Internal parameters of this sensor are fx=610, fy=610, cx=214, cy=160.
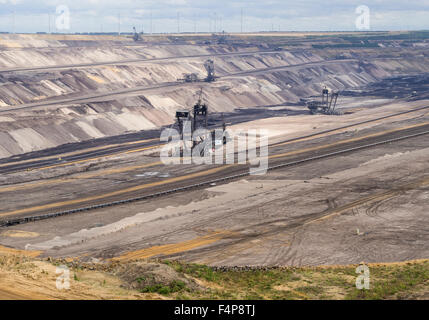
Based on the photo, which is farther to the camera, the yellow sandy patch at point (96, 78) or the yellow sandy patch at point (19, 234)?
the yellow sandy patch at point (96, 78)

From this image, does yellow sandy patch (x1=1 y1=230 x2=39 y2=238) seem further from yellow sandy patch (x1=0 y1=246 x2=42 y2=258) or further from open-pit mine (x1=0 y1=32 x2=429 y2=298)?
yellow sandy patch (x1=0 y1=246 x2=42 y2=258)

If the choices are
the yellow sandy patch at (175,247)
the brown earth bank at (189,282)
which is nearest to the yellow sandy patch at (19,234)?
the yellow sandy patch at (175,247)

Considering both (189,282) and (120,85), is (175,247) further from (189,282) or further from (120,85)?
(120,85)

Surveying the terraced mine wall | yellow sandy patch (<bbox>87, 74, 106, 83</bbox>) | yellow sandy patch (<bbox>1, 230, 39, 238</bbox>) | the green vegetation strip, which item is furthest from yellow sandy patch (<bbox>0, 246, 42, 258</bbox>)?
yellow sandy patch (<bbox>87, 74, 106, 83</bbox>)

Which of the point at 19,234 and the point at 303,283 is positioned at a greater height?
the point at 303,283

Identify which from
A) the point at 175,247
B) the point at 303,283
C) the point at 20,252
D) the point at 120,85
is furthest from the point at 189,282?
the point at 120,85

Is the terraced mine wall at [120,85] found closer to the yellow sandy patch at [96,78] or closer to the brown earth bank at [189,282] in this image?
the yellow sandy patch at [96,78]

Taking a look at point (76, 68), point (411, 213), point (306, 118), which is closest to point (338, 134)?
point (306, 118)
